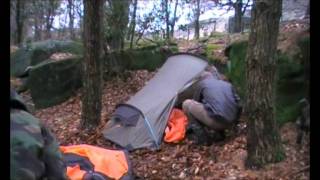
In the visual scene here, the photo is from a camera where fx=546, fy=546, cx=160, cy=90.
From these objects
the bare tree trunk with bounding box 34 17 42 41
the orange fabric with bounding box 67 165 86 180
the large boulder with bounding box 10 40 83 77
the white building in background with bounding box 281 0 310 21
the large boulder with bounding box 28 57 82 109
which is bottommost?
the orange fabric with bounding box 67 165 86 180

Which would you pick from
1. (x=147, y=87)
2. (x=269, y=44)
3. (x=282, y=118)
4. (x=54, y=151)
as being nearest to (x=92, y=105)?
(x=147, y=87)

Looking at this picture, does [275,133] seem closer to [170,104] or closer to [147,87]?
[170,104]

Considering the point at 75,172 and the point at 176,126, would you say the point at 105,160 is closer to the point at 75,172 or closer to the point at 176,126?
the point at 75,172

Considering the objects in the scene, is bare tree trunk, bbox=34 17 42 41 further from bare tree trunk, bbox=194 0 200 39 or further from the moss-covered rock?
the moss-covered rock

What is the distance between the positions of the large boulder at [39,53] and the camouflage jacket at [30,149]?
13001mm

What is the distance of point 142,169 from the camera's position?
7.23 m

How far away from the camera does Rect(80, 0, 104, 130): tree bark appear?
29.7 ft

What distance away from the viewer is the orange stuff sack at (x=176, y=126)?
26.7 ft

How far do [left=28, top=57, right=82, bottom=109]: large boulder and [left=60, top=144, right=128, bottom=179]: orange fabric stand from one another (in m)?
6.63

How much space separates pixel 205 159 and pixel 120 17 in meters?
6.34

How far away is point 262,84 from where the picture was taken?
6.26 meters

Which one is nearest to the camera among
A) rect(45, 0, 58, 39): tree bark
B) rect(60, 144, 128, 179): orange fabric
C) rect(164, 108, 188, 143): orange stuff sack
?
rect(60, 144, 128, 179): orange fabric

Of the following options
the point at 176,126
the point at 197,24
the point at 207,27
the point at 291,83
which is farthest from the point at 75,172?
the point at 207,27

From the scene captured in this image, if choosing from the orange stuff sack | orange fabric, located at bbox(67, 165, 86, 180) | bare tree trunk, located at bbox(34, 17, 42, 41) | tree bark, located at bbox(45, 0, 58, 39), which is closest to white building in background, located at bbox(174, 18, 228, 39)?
tree bark, located at bbox(45, 0, 58, 39)
